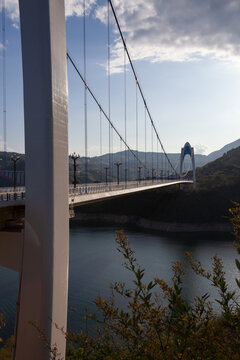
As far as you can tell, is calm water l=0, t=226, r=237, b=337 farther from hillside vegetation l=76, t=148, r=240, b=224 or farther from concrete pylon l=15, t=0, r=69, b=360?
hillside vegetation l=76, t=148, r=240, b=224

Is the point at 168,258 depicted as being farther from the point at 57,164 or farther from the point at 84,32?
the point at 57,164

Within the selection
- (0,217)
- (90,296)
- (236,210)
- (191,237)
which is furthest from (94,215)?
(236,210)

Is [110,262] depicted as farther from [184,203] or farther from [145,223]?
[184,203]

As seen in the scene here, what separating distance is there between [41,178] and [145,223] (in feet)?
140

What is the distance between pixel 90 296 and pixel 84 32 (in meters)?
13.3

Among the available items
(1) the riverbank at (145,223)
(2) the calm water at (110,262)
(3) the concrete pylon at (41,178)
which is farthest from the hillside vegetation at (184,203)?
(3) the concrete pylon at (41,178)

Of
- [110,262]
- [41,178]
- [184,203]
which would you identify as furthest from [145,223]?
[41,178]

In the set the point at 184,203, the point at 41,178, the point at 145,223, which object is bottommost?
the point at 145,223

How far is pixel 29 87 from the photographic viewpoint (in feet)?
21.6

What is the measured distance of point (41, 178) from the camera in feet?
21.1

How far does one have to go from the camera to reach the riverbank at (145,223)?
43719 mm

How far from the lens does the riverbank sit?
143ft

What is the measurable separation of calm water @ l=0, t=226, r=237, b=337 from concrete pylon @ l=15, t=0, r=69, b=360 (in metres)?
7.84

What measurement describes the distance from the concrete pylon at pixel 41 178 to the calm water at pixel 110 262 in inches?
309
